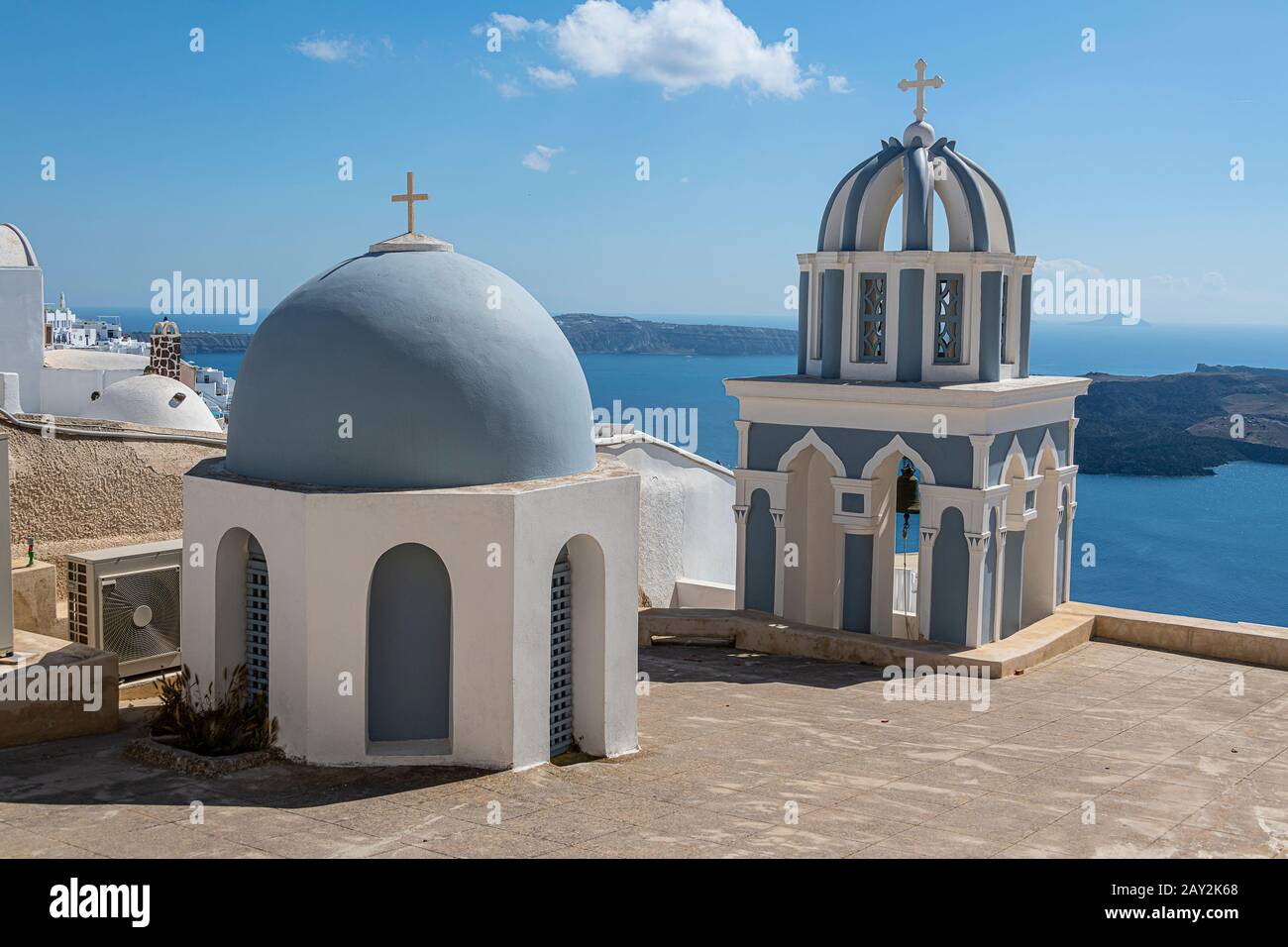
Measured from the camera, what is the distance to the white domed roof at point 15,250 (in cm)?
3183

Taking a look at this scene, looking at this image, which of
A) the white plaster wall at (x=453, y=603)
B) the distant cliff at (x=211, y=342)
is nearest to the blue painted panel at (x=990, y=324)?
the white plaster wall at (x=453, y=603)

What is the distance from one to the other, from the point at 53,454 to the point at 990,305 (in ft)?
37.2

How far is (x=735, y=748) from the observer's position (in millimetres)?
10625

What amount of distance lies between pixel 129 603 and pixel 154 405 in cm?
1146

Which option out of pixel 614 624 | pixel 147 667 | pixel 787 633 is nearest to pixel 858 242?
pixel 787 633

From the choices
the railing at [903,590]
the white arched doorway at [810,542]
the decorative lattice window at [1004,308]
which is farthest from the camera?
the railing at [903,590]

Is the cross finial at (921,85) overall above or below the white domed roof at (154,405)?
above

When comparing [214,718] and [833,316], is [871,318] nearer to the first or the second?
[833,316]

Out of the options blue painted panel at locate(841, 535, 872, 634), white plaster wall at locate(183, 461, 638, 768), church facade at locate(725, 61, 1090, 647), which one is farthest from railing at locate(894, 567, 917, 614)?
white plaster wall at locate(183, 461, 638, 768)

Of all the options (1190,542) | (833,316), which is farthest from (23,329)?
(1190,542)

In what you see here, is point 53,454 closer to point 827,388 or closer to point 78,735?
point 78,735

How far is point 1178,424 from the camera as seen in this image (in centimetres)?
8556

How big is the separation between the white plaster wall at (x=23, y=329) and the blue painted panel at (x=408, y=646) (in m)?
24.4

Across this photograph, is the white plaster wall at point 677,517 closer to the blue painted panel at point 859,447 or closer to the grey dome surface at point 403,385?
the blue painted panel at point 859,447
